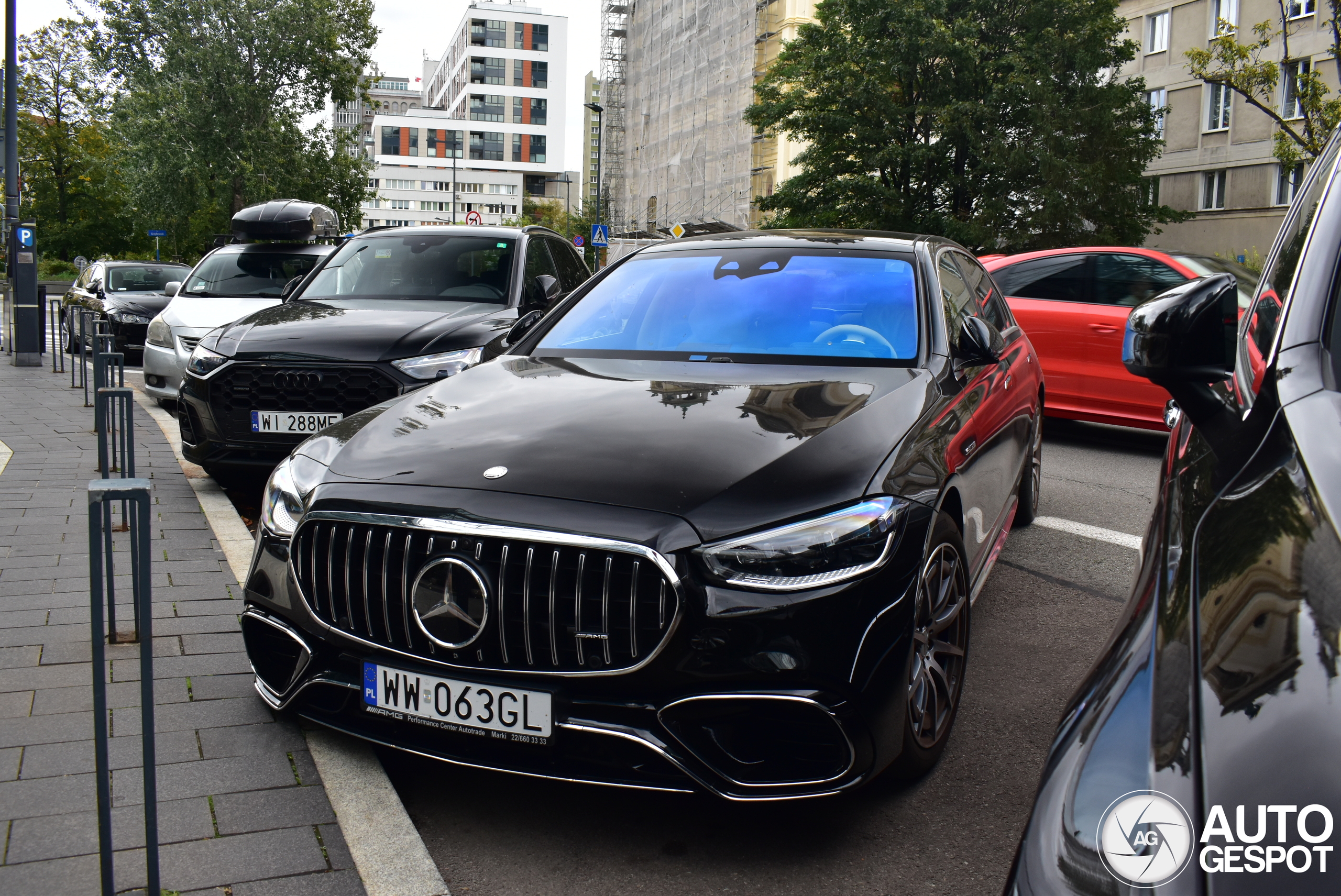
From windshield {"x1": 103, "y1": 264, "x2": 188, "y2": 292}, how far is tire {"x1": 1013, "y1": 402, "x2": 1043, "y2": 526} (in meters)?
17.7

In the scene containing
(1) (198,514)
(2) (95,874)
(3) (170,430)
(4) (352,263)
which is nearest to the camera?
(2) (95,874)

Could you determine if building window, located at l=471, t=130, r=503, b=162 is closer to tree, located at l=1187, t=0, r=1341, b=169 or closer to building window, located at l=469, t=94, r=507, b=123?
building window, located at l=469, t=94, r=507, b=123

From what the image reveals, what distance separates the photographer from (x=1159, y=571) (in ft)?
5.74

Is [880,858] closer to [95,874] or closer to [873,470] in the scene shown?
[873,470]

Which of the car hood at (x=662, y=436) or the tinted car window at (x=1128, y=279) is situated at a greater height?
the tinted car window at (x=1128, y=279)

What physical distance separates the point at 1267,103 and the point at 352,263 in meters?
35.4

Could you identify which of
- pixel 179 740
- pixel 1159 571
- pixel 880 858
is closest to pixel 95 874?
pixel 179 740

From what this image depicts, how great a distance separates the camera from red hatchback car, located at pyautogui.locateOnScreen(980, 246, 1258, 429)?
→ 8992mm

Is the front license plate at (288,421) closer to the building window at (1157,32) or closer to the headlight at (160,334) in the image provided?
the headlight at (160,334)

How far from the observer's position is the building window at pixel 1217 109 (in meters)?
38.0

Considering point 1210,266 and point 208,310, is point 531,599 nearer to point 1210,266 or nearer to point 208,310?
point 1210,266

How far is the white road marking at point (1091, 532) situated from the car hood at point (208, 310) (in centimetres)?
756

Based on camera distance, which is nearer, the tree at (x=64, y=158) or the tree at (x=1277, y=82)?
the tree at (x=1277, y=82)

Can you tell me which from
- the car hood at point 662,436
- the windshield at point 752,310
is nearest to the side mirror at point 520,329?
the windshield at point 752,310
